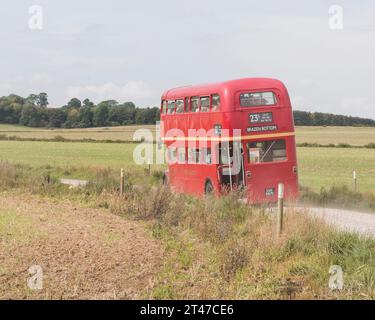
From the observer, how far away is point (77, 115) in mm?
116000

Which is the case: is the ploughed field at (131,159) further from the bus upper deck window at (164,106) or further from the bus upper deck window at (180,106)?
the bus upper deck window at (180,106)

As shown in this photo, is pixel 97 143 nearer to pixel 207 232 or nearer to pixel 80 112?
pixel 80 112

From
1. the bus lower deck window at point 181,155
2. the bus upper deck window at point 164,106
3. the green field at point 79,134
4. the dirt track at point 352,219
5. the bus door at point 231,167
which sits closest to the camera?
the dirt track at point 352,219

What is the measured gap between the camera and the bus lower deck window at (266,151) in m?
20.1

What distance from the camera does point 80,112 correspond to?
117 metres

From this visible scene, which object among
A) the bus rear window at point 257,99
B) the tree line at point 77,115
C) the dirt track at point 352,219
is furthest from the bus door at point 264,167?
the tree line at point 77,115

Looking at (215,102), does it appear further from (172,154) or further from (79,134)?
(79,134)

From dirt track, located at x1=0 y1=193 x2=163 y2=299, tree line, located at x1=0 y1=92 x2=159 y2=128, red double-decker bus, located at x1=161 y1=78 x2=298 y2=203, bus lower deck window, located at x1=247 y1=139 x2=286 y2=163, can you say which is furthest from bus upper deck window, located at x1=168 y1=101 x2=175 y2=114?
tree line, located at x1=0 y1=92 x2=159 y2=128

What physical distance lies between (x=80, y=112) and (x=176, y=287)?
359 feet

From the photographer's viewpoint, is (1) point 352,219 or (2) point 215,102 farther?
(2) point 215,102

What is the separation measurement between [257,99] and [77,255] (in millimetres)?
9634

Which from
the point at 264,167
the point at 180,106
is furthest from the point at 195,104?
the point at 264,167
